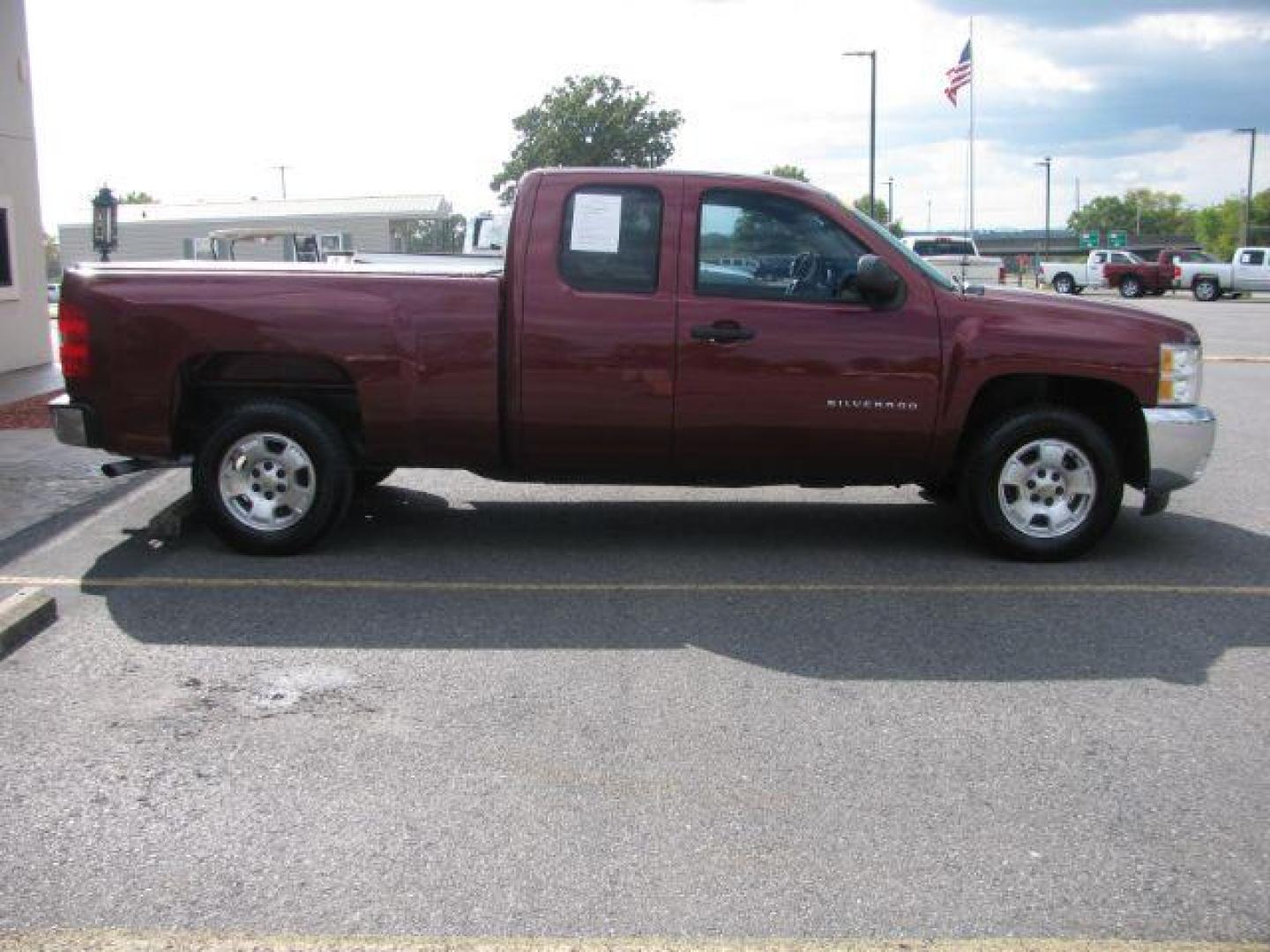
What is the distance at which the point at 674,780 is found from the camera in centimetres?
427

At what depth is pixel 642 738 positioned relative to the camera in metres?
4.65

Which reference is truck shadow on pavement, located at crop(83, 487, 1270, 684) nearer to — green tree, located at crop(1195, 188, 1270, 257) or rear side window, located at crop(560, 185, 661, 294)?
rear side window, located at crop(560, 185, 661, 294)

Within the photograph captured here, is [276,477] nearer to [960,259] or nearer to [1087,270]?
[960,259]

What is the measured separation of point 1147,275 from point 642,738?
4700 centimetres

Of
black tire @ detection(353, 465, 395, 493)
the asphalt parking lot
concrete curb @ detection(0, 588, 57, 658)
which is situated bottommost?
the asphalt parking lot

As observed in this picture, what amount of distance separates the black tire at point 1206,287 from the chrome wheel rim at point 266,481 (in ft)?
145

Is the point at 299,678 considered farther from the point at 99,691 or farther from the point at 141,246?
the point at 141,246

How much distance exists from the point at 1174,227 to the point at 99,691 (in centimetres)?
16448

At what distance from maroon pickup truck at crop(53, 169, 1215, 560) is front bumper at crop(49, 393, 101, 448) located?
1cm

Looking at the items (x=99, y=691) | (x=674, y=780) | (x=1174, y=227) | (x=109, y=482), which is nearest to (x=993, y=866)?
(x=674, y=780)

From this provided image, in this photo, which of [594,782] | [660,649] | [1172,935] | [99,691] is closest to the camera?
[1172,935]

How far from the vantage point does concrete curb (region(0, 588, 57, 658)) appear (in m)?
5.58

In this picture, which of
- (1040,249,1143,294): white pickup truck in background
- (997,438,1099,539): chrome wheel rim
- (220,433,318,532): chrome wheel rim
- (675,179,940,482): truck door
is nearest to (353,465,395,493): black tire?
(220,433,318,532): chrome wheel rim

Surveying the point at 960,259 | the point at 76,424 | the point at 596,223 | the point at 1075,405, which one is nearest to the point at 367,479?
the point at 76,424
